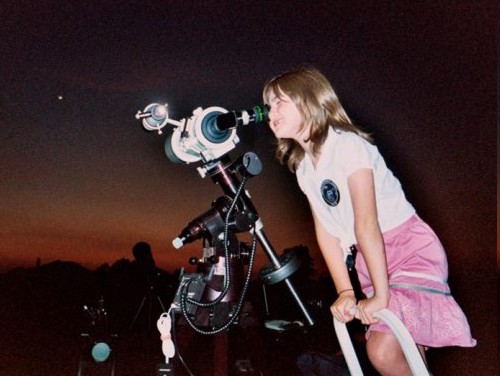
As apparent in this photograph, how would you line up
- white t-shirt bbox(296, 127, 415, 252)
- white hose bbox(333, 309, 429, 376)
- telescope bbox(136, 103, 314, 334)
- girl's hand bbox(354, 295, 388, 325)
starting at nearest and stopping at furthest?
white hose bbox(333, 309, 429, 376) < girl's hand bbox(354, 295, 388, 325) < white t-shirt bbox(296, 127, 415, 252) < telescope bbox(136, 103, 314, 334)

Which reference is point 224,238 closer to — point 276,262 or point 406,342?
point 276,262

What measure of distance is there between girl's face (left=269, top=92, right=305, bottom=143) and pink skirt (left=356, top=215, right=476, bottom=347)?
14.3 inches

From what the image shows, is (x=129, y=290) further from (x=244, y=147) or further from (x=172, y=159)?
(x=172, y=159)

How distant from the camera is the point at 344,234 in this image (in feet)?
3.85

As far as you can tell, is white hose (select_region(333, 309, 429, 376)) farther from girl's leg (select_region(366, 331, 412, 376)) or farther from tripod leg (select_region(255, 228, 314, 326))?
tripod leg (select_region(255, 228, 314, 326))

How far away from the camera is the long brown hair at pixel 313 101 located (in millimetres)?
1129

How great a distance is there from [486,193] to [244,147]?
1259 millimetres

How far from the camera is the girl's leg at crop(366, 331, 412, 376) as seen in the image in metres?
1.00

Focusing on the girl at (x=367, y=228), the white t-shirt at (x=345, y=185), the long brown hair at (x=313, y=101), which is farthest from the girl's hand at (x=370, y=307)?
the long brown hair at (x=313, y=101)

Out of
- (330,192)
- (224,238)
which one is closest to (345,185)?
(330,192)

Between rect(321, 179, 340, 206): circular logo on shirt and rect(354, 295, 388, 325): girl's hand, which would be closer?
rect(354, 295, 388, 325): girl's hand

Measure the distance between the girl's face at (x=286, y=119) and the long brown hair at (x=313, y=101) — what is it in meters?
0.01

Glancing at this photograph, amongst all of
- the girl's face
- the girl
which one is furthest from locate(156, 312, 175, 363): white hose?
the girl's face

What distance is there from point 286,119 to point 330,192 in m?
0.22
